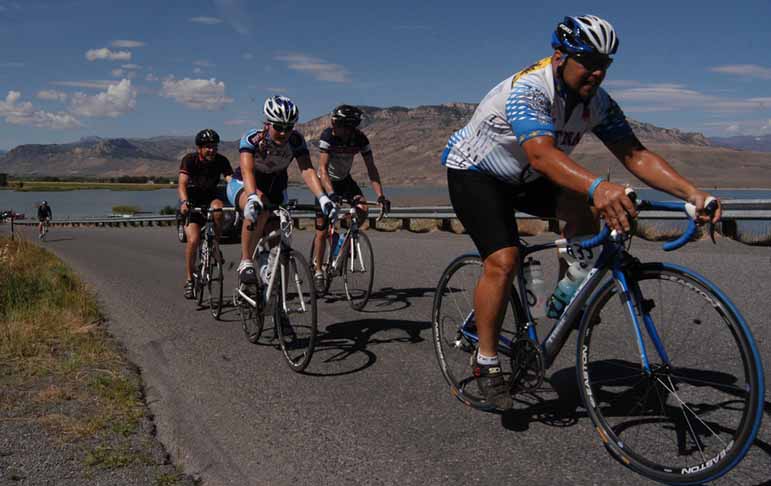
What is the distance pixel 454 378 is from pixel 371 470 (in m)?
1.23

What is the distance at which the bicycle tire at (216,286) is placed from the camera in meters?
7.57

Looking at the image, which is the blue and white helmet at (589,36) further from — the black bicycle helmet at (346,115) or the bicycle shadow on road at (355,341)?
the black bicycle helmet at (346,115)

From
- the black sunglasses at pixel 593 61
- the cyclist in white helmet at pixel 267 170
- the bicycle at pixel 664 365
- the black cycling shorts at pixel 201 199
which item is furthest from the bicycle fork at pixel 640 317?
the black cycling shorts at pixel 201 199

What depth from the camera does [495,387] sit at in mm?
3857

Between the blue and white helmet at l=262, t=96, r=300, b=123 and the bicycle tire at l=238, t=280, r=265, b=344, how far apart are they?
1.56 m

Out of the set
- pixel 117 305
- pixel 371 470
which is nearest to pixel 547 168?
pixel 371 470

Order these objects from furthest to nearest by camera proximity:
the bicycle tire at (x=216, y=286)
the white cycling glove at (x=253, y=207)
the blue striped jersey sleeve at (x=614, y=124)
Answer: the bicycle tire at (x=216, y=286)
the white cycling glove at (x=253, y=207)
the blue striped jersey sleeve at (x=614, y=124)

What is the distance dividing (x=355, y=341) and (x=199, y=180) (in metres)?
3.72

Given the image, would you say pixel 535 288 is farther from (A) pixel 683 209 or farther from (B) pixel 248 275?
(B) pixel 248 275

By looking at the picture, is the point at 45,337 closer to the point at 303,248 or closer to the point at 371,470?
the point at 371,470

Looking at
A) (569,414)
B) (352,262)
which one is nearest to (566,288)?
(569,414)

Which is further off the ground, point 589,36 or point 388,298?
point 589,36

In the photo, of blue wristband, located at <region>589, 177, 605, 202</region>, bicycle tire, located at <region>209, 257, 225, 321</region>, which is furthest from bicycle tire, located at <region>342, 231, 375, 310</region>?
blue wristband, located at <region>589, 177, 605, 202</region>

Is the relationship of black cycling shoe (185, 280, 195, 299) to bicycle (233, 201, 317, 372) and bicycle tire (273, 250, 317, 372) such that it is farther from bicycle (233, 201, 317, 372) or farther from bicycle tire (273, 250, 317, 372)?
bicycle tire (273, 250, 317, 372)
